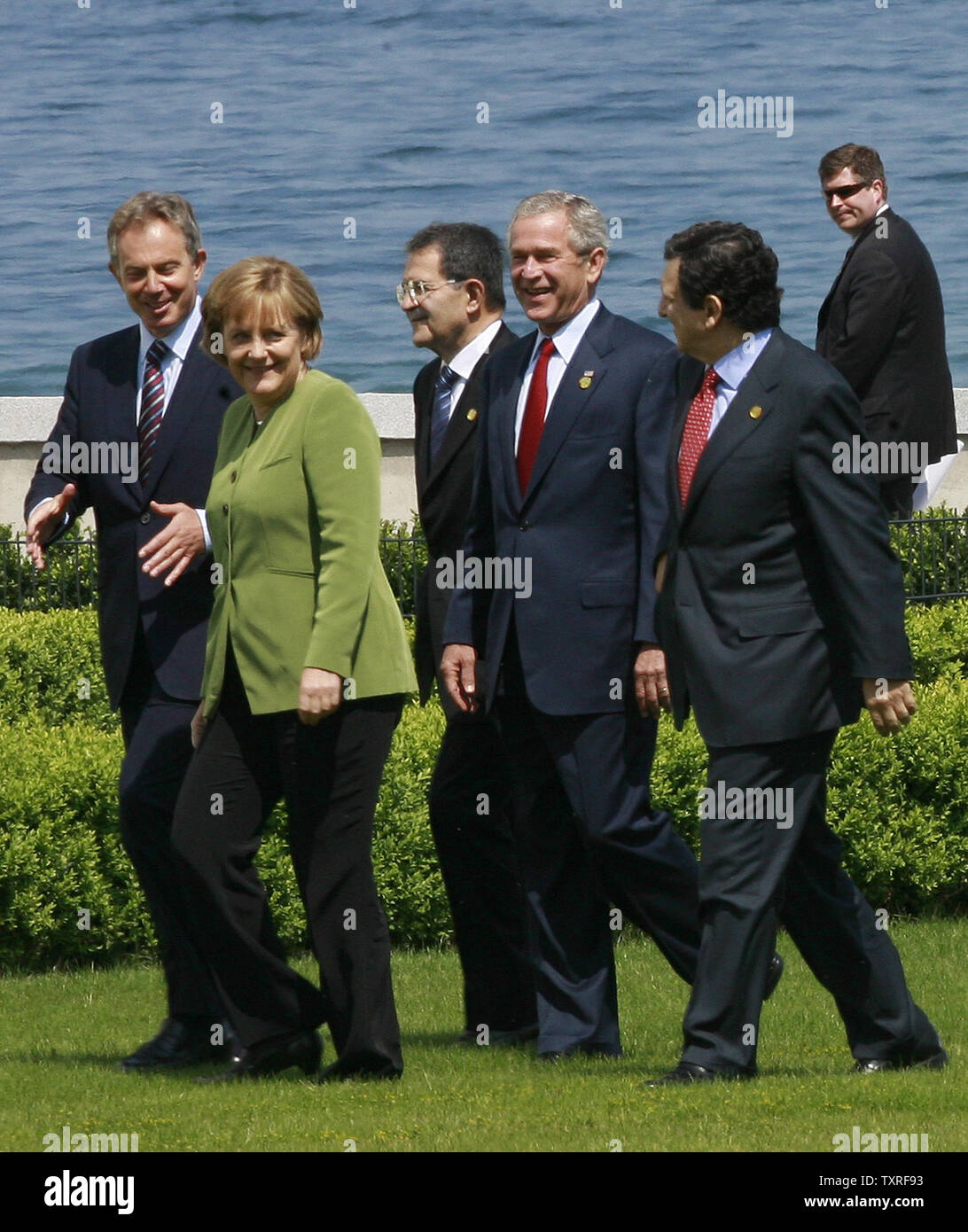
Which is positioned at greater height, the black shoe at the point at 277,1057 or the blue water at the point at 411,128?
the blue water at the point at 411,128

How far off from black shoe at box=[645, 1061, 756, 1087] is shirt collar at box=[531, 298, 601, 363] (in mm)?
1885

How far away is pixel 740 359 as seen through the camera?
517 cm

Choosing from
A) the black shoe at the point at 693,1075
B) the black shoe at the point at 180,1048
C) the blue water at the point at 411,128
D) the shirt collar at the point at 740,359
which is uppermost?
the blue water at the point at 411,128

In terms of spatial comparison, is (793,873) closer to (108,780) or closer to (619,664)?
(619,664)

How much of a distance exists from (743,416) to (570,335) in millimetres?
754

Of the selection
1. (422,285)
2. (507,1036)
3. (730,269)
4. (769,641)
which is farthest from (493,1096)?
(422,285)

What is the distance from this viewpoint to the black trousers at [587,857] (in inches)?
214

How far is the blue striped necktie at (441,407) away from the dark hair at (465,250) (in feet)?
0.79

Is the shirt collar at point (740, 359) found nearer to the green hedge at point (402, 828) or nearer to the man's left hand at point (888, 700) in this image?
the man's left hand at point (888, 700)

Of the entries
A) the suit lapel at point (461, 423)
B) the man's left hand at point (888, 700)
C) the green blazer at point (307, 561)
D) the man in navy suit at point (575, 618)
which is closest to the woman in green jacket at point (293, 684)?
the green blazer at point (307, 561)

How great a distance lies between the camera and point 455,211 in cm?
2308

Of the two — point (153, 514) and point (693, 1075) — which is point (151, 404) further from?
point (693, 1075)

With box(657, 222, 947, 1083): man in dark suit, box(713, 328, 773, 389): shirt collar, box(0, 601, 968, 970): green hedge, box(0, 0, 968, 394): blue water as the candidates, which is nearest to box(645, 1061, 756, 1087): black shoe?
box(657, 222, 947, 1083): man in dark suit
